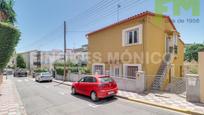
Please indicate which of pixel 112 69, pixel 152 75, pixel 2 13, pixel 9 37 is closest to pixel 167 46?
pixel 152 75

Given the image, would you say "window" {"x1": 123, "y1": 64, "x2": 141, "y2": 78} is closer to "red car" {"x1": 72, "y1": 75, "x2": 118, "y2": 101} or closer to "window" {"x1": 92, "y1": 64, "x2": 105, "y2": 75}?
"window" {"x1": 92, "y1": 64, "x2": 105, "y2": 75}

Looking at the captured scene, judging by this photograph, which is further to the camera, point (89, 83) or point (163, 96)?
point (89, 83)

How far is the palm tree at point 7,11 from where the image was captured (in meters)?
13.9

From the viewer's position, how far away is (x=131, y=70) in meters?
15.6

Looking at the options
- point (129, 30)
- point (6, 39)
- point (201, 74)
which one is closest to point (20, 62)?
point (129, 30)

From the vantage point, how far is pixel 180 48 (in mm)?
19453

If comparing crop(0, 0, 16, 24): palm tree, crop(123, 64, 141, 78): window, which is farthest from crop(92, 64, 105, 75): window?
crop(0, 0, 16, 24): palm tree

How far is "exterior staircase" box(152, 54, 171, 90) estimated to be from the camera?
13.4m

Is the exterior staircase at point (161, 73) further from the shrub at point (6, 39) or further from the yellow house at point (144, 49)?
the shrub at point (6, 39)

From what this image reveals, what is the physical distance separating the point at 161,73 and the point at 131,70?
2652mm

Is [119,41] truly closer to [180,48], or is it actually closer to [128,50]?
[128,50]

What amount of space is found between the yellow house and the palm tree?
923cm

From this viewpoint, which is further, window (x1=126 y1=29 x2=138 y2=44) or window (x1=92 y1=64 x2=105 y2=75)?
window (x1=92 y1=64 x2=105 y2=75)

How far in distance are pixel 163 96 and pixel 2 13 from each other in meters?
14.1
